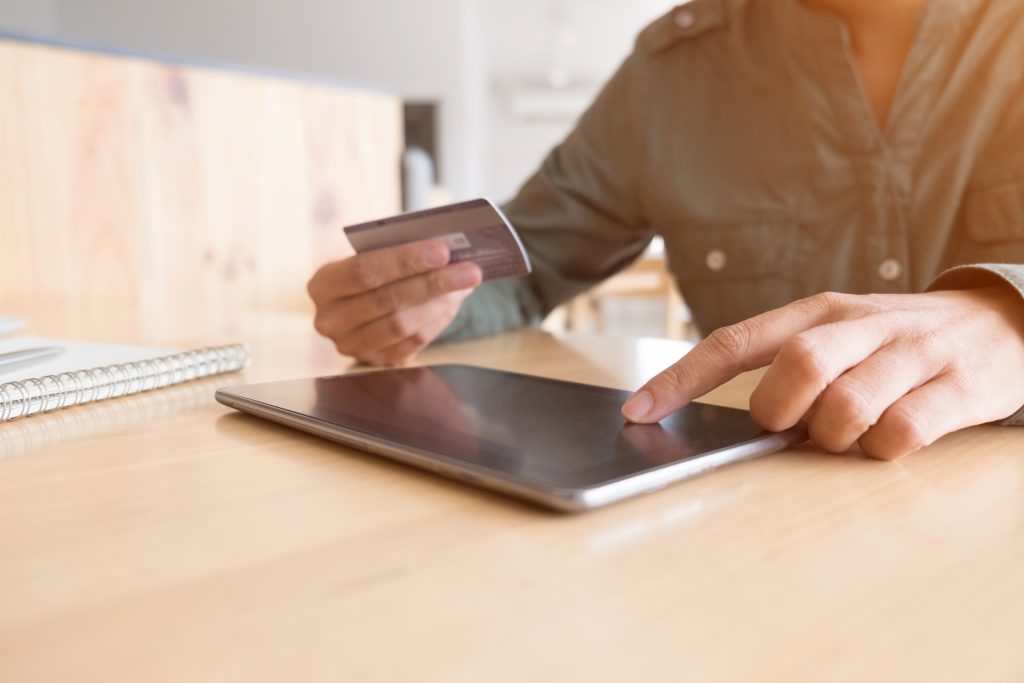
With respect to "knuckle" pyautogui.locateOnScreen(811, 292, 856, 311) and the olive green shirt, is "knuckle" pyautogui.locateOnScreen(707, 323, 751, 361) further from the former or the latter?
the olive green shirt

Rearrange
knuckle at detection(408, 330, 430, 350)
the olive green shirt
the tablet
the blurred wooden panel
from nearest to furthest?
the tablet, knuckle at detection(408, 330, 430, 350), the olive green shirt, the blurred wooden panel

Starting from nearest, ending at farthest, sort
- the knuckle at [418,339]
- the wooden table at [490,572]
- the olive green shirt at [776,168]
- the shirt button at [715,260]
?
the wooden table at [490,572] < the knuckle at [418,339] < the olive green shirt at [776,168] < the shirt button at [715,260]

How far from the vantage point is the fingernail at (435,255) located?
62 centimetres

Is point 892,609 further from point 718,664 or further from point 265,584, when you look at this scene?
point 265,584

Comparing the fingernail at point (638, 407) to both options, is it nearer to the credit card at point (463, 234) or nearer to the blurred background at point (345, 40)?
the credit card at point (463, 234)

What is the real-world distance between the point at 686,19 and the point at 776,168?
0.22m

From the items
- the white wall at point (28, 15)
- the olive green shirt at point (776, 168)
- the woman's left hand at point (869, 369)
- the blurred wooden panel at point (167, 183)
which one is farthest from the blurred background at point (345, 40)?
the woman's left hand at point (869, 369)

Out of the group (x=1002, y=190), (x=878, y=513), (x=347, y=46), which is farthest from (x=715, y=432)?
(x=347, y=46)

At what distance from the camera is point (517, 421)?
40 cm

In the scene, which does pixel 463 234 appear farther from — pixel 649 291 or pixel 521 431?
pixel 649 291

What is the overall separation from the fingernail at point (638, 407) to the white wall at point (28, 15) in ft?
18.6

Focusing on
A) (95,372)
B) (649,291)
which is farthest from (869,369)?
(649,291)

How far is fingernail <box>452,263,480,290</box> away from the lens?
0.64 meters

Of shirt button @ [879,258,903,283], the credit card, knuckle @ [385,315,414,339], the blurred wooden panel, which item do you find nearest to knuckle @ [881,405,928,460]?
the credit card
